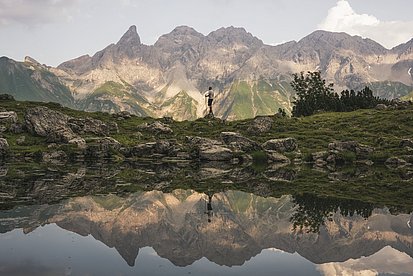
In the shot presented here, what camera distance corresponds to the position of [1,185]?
34562 millimetres

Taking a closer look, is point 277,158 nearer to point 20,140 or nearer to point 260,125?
point 260,125

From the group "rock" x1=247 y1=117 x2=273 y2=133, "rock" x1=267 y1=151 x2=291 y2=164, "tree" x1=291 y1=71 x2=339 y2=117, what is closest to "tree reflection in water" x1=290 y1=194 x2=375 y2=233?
"rock" x1=267 y1=151 x2=291 y2=164

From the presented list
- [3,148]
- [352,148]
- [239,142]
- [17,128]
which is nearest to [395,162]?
[352,148]

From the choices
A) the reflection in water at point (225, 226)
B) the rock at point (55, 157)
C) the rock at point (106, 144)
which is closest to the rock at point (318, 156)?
the rock at point (106, 144)

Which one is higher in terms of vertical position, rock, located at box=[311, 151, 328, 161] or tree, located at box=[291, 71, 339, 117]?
tree, located at box=[291, 71, 339, 117]

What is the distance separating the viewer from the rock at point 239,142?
246ft

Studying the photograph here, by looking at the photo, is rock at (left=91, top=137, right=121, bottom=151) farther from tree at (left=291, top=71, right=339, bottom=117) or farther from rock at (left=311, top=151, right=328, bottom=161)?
tree at (left=291, top=71, right=339, bottom=117)

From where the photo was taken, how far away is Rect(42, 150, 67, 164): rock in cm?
6469

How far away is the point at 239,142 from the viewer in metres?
76.4

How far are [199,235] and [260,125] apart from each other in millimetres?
78621

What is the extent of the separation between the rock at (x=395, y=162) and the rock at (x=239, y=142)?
74.9 ft

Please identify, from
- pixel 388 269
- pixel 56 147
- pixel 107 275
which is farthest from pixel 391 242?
pixel 56 147

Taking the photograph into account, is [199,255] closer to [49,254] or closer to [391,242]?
[49,254]

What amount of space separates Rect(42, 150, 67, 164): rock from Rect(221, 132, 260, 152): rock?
30.1 metres
